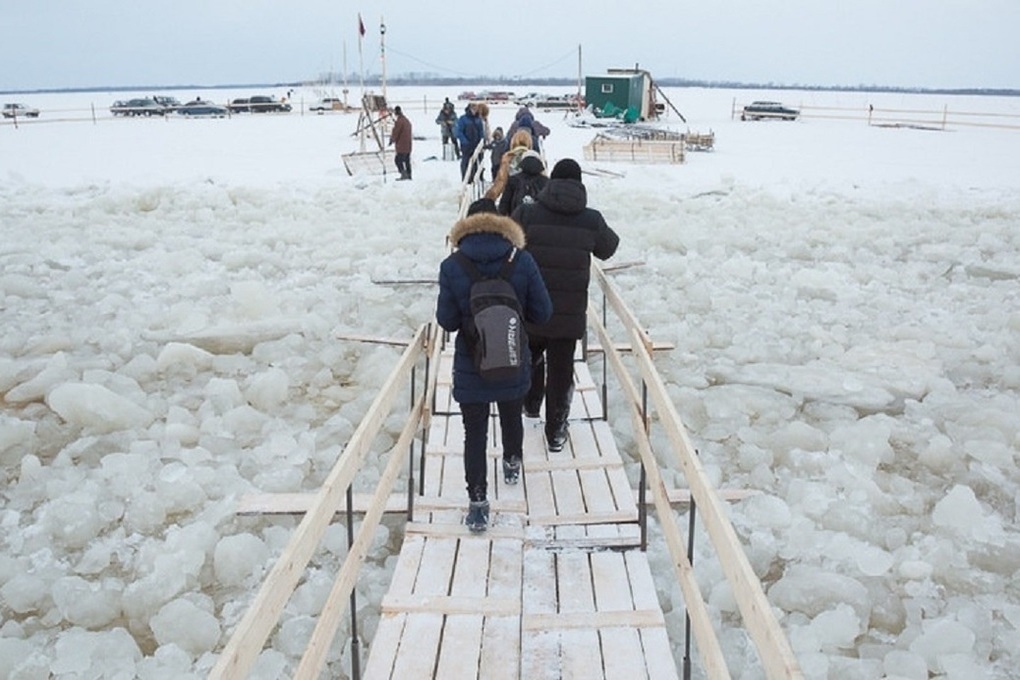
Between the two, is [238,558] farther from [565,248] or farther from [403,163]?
[403,163]

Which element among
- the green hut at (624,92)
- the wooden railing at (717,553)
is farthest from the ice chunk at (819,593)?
the green hut at (624,92)

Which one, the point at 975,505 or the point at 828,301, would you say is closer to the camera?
the point at 975,505

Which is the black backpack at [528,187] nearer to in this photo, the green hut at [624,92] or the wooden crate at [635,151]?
the wooden crate at [635,151]

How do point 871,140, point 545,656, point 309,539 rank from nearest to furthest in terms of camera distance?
point 309,539
point 545,656
point 871,140

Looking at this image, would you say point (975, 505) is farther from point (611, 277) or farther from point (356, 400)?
point (611, 277)

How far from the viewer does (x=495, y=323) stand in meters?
3.60

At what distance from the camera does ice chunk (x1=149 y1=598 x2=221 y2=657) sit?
152 inches

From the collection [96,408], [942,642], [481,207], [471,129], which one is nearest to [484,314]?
[481,207]

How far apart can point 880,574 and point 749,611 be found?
98.0 inches

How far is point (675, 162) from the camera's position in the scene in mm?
19953

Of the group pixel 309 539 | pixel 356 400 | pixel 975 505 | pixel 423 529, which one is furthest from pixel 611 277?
pixel 309 539

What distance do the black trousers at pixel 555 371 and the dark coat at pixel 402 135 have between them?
11.3 m

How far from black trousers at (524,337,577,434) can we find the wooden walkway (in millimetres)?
235

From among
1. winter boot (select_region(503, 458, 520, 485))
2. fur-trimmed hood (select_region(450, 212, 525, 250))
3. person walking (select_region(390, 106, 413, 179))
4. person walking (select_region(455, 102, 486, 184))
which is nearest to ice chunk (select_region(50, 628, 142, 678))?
winter boot (select_region(503, 458, 520, 485))
